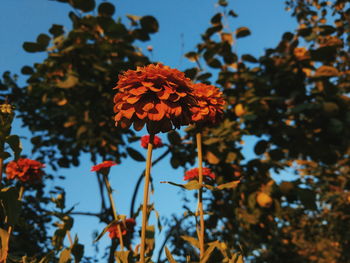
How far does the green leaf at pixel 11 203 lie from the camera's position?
837 mm

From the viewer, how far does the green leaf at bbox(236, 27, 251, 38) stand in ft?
7.89

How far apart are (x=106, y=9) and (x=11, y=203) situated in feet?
5.37

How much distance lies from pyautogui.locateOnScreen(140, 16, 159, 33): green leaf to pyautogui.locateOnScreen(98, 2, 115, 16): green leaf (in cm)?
21

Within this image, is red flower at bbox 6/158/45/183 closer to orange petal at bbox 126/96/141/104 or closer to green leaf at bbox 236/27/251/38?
orange petal at bbox 126/96/141/104

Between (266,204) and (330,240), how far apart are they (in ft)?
8.45

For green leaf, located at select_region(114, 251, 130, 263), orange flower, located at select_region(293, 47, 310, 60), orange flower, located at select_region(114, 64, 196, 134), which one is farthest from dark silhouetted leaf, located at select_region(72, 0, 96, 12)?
green leaf, located at select_region(114, 251, 130, 263)

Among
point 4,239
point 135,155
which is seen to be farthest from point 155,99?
point 135,155

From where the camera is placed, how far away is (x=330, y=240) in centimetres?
393

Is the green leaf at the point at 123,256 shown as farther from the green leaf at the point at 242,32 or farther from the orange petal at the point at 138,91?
the green leaf at the point at 242,32

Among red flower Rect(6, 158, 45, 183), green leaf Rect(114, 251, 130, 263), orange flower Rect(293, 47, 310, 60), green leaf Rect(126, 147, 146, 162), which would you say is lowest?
green leaf Rect(114, 251, 130, 263)

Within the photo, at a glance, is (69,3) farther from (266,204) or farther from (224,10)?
(266,204)

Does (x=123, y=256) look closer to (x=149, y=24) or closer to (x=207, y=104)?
(x=207, y=104)

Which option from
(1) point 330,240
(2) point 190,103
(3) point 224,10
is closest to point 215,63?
(3) point 224,10

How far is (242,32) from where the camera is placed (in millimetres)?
2418
